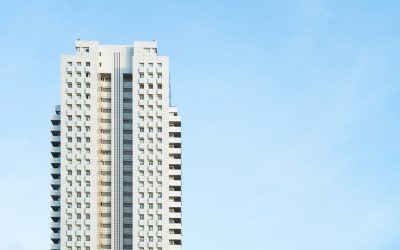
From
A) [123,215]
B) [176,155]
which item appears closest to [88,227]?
[123,215]

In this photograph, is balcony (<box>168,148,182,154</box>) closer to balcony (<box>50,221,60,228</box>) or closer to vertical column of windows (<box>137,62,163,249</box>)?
vertical column of windows (<box>137,62,163,249</box>)

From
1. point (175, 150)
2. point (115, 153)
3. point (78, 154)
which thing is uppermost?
point (175, 150)

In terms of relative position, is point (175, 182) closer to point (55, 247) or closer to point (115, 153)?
point (115, 153)

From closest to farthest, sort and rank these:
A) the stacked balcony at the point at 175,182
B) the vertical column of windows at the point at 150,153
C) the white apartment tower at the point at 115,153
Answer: the white apartment tower at the point at 115,153 < the vertical column of windows at the point at 150,153 < the stacked balcony at the point at 175,182

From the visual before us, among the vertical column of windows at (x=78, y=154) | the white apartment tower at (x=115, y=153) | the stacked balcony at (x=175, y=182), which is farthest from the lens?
the stacked balcony at (x=175, y=182)

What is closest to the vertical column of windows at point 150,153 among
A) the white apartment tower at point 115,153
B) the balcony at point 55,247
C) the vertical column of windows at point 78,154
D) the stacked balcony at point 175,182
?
the white apartment tower at point 115,153

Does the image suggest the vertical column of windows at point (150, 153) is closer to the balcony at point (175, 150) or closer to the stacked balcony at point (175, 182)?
the stacked balcony at point (175, 182)

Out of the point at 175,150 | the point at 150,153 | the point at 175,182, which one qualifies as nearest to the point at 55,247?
the point at 150,153

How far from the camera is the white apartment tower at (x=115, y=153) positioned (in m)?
147

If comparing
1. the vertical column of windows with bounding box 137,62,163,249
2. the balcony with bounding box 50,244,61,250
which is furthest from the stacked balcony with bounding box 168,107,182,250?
the balcony with bounding box 50,244,61,250

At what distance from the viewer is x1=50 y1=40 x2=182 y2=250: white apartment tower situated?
147000 millimetres

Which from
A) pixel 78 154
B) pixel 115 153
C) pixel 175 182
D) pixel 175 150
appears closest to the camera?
pixel 78 154

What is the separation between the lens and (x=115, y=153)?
150 metres

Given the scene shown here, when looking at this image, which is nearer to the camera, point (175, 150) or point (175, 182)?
point (175, 182)
